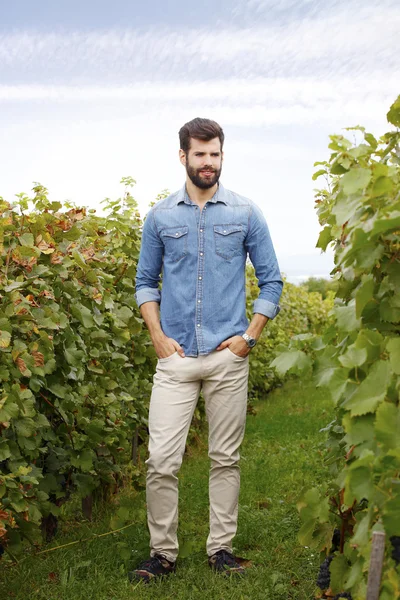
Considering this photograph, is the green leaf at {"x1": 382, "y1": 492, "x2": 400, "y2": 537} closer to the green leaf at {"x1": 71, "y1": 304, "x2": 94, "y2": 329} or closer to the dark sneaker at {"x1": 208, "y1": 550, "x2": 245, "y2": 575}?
the dark sneaker at {"x1": 208, "y1": 550, "x2": 245, "y2": 575}

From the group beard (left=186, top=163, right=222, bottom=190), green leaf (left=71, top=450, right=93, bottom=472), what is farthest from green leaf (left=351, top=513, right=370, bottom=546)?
green leaf (left=71, top=450, right=93, bottom=472)

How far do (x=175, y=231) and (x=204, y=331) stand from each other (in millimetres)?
553

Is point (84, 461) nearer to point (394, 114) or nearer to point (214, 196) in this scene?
point (214, 196)

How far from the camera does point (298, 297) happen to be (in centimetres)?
1457

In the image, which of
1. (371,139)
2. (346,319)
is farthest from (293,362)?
(371,139)

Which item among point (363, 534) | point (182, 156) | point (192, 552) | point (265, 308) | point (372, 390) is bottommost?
point (192, 552)

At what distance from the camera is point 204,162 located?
4.07m

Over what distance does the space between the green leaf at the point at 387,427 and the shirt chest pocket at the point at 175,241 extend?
2.36 meters

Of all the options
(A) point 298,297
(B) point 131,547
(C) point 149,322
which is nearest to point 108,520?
(B) point 131,547

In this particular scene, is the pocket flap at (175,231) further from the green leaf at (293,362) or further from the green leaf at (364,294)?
the green leaf at (364,294)

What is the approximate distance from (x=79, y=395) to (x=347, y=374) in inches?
105

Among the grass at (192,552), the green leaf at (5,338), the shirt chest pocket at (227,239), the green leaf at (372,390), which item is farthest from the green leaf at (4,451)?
the green leaf at (372,390)

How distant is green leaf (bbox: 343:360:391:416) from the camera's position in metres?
1.92

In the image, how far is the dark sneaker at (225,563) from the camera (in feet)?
13.1
